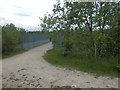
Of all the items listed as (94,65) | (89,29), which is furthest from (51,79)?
(89,29)

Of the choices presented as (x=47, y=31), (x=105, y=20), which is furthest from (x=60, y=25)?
(x=105, y=20)

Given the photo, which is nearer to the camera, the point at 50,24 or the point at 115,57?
the point at 115,57

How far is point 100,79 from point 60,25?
6.55 metres

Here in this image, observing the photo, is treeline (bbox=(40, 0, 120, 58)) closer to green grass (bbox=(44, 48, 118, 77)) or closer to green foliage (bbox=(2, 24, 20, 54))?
green grass (bbox=(44, 48, 118, 77))

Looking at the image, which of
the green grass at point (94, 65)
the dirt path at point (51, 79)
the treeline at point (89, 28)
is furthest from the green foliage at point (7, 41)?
the dirt path at point (51, 79)

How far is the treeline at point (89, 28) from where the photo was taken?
11.1 metres

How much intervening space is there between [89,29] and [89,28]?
0.06m

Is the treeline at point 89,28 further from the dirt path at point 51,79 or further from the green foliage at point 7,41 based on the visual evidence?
the green foliage at point 7,41

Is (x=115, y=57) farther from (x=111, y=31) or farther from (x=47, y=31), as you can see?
(x=47, y=31)

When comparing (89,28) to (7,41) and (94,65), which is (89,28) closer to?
(94,65)

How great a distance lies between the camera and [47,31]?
52.9 feet

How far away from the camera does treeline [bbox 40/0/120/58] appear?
1108cm

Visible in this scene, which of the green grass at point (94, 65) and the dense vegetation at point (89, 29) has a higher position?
the dense vegetation at point (89, 29)

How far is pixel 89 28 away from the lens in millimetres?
12547
